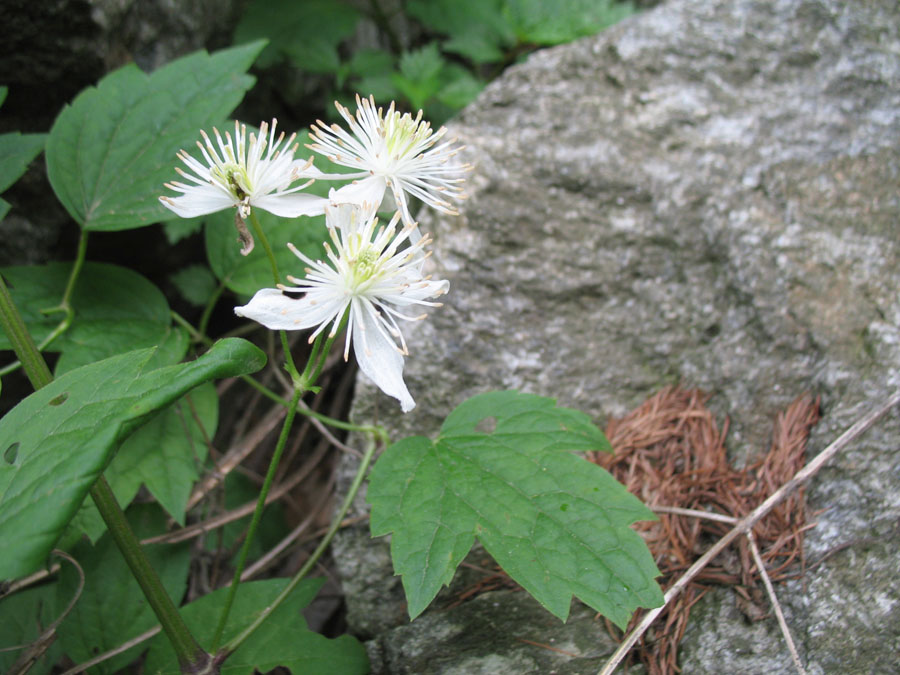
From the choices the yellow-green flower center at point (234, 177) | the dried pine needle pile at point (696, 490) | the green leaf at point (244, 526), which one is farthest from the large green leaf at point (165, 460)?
the dried pine needle pile at point (696, 490)

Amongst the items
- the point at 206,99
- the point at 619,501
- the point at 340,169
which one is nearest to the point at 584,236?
the point at 340,169

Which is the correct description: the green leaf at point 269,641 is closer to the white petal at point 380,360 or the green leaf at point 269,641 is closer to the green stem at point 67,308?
the white petal at point 380,360

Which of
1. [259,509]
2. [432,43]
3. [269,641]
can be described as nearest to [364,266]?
[259,509]

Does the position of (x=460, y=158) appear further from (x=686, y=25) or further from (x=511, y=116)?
(x=686, y=25)

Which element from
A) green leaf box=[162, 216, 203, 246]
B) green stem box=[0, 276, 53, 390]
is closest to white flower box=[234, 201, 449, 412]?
green stem box=[0, 276, 53, 390]

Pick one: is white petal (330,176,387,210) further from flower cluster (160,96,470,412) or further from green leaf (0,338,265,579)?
green leaf (0,338,265,579)

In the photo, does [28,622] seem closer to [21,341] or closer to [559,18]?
[21,341]
